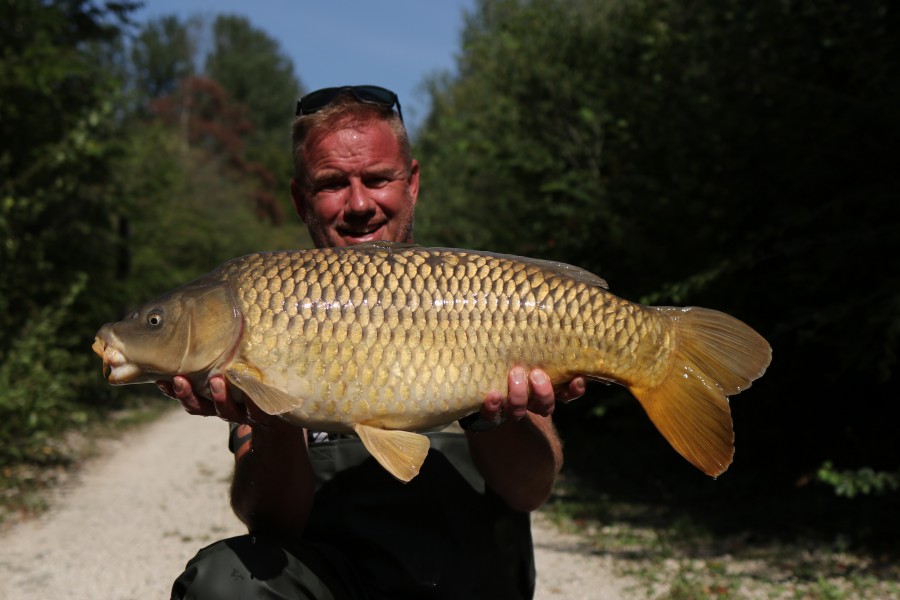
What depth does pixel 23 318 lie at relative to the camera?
7137 millimetres

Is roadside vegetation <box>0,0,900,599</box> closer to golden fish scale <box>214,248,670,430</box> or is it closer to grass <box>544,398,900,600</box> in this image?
grass <box>544,398,900,600</box>

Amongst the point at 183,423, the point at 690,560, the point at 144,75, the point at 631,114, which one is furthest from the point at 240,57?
the point at 690,560

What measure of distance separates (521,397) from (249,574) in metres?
0.59

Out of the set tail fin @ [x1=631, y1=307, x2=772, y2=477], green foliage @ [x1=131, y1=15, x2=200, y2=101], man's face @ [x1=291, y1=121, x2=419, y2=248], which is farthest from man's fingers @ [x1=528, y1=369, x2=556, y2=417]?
green foliage @ [x1=131, y1=15, x2=200, y2=101]

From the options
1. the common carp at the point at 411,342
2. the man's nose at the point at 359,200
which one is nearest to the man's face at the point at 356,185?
the man's nose at the point at 359,200

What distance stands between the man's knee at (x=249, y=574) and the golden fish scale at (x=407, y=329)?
327mm

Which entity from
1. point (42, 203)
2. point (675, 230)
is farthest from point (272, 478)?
point (42, 203)

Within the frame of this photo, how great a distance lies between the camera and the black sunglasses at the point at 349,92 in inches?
83.7

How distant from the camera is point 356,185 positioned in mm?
2055

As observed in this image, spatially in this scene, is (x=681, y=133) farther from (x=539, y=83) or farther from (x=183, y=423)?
(x=183, y=423)

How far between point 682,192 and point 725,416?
364 cm

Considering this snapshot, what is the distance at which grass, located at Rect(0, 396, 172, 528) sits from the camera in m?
5.30

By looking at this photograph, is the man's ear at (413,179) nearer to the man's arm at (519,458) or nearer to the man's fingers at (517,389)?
the man's arm at (519,458)

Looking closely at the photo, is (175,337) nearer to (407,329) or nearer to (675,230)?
(407,329)
